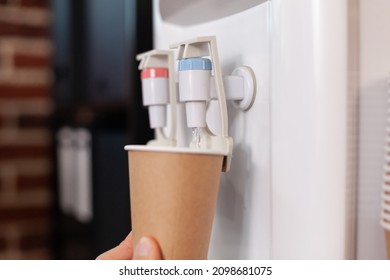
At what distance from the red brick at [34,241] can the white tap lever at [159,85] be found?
3.08 feet

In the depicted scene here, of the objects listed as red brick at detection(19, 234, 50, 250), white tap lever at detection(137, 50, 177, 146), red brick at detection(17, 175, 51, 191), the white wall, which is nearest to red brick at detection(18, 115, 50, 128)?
red brick at detection(17, 175, 51, 191)

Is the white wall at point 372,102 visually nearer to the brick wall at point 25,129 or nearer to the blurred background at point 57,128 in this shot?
the blurred background at point 57,128

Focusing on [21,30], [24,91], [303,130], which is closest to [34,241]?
[24,91]

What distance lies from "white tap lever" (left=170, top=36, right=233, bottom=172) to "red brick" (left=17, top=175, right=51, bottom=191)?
38.0 inches

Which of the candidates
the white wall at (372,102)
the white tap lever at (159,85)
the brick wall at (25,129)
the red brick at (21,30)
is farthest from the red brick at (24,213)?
the white wall at (372,102)

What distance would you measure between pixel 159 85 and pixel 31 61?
923 millimetres

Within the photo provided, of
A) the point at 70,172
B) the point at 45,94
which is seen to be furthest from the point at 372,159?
the point at 45,94

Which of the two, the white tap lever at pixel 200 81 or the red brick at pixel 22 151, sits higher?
the white tap lever at pixel 200 81

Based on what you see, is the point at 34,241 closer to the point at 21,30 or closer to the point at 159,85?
the point at 21,30

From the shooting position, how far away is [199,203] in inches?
14.5

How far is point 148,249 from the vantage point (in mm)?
375

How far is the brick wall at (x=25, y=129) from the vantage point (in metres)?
1.22

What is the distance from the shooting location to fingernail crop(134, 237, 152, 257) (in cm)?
38

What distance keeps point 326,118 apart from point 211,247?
0.19 meters
